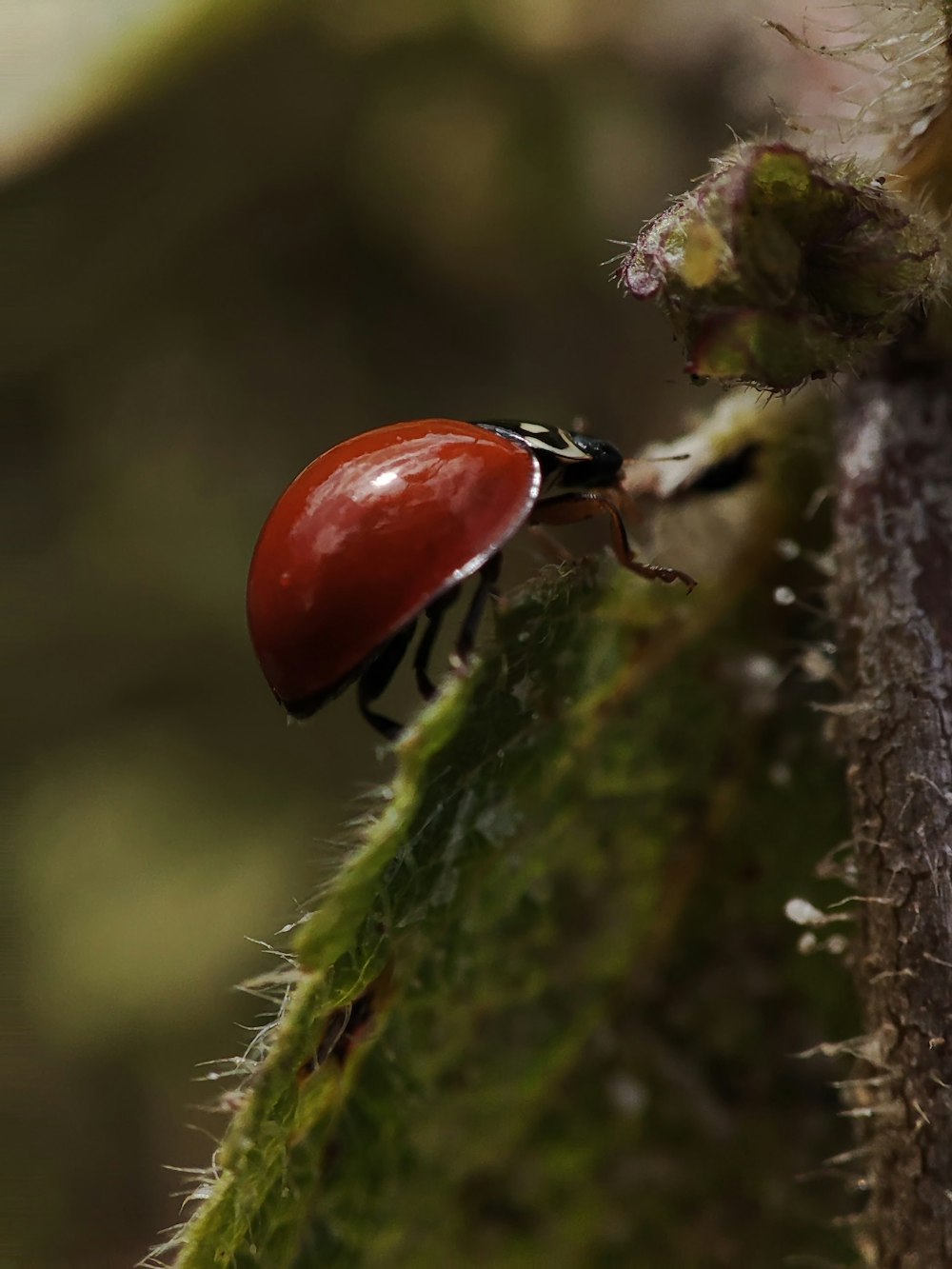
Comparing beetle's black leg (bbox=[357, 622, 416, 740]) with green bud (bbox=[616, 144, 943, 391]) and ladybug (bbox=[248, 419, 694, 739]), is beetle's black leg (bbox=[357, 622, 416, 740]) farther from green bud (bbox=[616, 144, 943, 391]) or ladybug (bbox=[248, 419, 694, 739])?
green bud (bbox=[616, 144, 943, 391])

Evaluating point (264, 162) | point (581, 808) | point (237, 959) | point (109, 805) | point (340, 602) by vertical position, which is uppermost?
point (264, 162)

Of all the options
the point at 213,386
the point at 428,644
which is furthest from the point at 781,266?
the point at 213,386

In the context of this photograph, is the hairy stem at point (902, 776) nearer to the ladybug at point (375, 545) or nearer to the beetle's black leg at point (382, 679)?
the ladybug at point (375, 545)

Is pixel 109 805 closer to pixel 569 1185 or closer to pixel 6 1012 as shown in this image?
pixel 6 1012

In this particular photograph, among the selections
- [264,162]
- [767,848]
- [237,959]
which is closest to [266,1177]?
[767,848]

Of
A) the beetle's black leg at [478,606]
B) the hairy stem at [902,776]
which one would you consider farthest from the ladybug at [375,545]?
the hairy stem at [902,776]

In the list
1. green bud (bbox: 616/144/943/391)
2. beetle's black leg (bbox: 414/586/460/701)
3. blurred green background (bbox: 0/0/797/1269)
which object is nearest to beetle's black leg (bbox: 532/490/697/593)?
beetle's black leg (bbox: 414/586/460/701)

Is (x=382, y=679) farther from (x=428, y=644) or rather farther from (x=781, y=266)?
(x=781, y=266)
